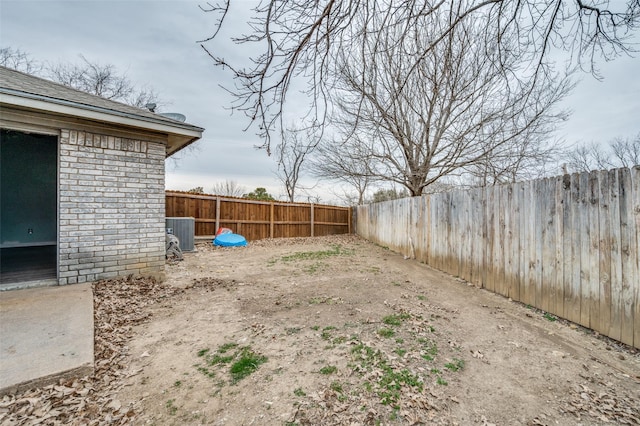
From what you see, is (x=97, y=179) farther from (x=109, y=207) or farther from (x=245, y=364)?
(x=245, y=364)

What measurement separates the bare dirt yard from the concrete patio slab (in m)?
0.11

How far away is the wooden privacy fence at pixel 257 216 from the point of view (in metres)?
9.26

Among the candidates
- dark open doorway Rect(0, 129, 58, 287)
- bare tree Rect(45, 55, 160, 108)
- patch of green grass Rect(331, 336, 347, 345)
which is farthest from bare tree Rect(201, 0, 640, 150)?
bare tree Rect(45, 55, 160, 108)

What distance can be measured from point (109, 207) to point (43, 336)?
91.7 inches

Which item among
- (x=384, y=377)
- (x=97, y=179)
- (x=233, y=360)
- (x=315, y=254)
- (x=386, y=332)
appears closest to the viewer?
(x=384, y=377)

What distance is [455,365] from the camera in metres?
2.46

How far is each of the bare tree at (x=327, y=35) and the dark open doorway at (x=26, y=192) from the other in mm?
7005

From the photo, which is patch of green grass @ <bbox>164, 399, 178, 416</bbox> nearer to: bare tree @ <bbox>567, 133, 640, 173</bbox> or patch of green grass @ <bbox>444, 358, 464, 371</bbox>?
patch of green grass @ <bbox>444, 358, 464, 371</bbox>

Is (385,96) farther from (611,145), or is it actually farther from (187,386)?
(611,145)

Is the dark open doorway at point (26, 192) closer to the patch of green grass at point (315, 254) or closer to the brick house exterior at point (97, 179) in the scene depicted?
the brick house exterior at point (97, 179)

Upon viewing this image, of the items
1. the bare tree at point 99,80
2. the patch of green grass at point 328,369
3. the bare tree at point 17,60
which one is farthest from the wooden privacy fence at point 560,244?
the bare tree at point 17,60

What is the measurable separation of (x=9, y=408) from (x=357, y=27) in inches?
172

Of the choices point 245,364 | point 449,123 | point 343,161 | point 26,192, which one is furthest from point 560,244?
point 26,192

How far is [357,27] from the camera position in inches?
123
